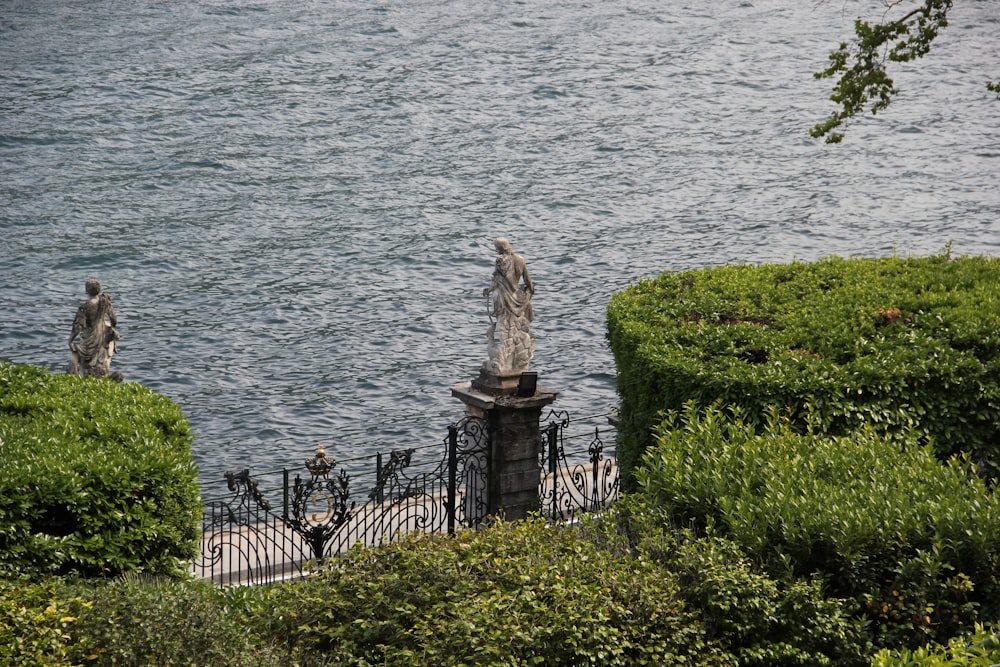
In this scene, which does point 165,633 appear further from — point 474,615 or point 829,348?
point 829,348

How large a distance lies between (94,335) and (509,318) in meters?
5.91

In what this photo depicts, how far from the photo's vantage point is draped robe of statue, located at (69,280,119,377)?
13.4 metres

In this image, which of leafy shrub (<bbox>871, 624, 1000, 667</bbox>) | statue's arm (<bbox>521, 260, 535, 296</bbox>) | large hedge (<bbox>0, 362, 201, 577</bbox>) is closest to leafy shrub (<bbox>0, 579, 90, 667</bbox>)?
large hedge (<bbox>0, 362, 201, 577</bbox>)

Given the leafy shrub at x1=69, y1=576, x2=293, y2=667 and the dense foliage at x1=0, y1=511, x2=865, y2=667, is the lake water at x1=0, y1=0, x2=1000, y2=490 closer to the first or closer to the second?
the dense foliage at x1=0, y1=511, x2=865, y2=667

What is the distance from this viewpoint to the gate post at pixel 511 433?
1231 cm

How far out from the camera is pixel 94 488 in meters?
8.14

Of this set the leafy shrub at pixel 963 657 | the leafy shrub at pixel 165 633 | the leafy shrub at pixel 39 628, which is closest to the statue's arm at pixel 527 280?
the leafy shrub at pixel 165 633

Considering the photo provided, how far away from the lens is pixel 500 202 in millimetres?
33406

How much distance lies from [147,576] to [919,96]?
3616 centimetres

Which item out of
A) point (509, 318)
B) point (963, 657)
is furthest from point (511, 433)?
point (963, 657)

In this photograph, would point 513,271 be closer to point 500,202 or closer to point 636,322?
point 636,322

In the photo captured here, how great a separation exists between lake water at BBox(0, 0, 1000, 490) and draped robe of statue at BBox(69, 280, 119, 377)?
10.5 metres

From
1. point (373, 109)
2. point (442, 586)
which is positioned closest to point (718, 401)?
point (442, 586)

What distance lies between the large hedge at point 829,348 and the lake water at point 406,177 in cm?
1403
